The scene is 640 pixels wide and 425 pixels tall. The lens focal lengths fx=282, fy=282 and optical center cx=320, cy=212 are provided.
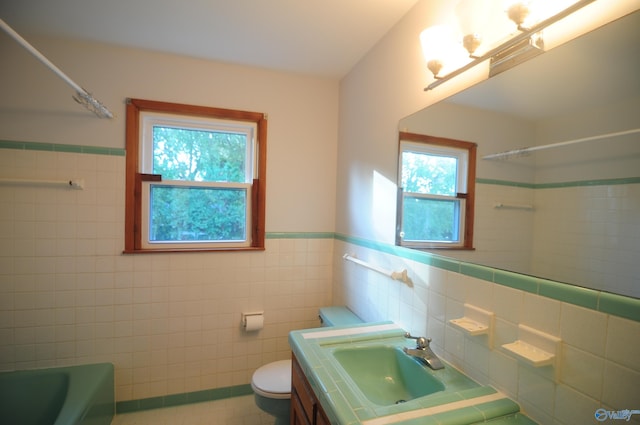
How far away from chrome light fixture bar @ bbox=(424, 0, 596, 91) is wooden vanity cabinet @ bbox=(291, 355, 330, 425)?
4.48 ft

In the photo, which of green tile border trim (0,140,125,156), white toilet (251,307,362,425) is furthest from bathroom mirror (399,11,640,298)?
green tile border trim (0,140,125,156)

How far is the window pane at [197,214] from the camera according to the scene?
6.86 ft

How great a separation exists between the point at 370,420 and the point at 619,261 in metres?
0.76

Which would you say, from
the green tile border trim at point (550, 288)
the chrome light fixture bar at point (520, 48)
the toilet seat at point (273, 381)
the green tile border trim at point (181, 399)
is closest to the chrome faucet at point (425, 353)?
the green tile border trim at point (550, 288)

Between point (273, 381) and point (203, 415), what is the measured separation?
0.72 meters

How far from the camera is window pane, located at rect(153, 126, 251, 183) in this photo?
2.08m

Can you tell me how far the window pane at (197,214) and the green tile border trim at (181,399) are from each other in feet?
3.77

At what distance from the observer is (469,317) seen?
3.50 feet

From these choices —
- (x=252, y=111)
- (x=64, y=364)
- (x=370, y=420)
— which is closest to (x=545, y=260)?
(x=370, y=420)

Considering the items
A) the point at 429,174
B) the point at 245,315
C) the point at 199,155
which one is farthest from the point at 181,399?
the point at 429,174

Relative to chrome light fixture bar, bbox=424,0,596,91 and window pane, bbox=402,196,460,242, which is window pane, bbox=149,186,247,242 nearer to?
window pane, bbox=402,196,460,242

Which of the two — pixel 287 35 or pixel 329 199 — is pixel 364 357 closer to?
pixel 329 199

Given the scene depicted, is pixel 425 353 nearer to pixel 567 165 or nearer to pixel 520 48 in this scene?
pixel 567 165

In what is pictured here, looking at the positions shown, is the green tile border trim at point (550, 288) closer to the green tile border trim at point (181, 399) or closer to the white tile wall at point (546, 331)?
the white tile wall at point (546, 331)
